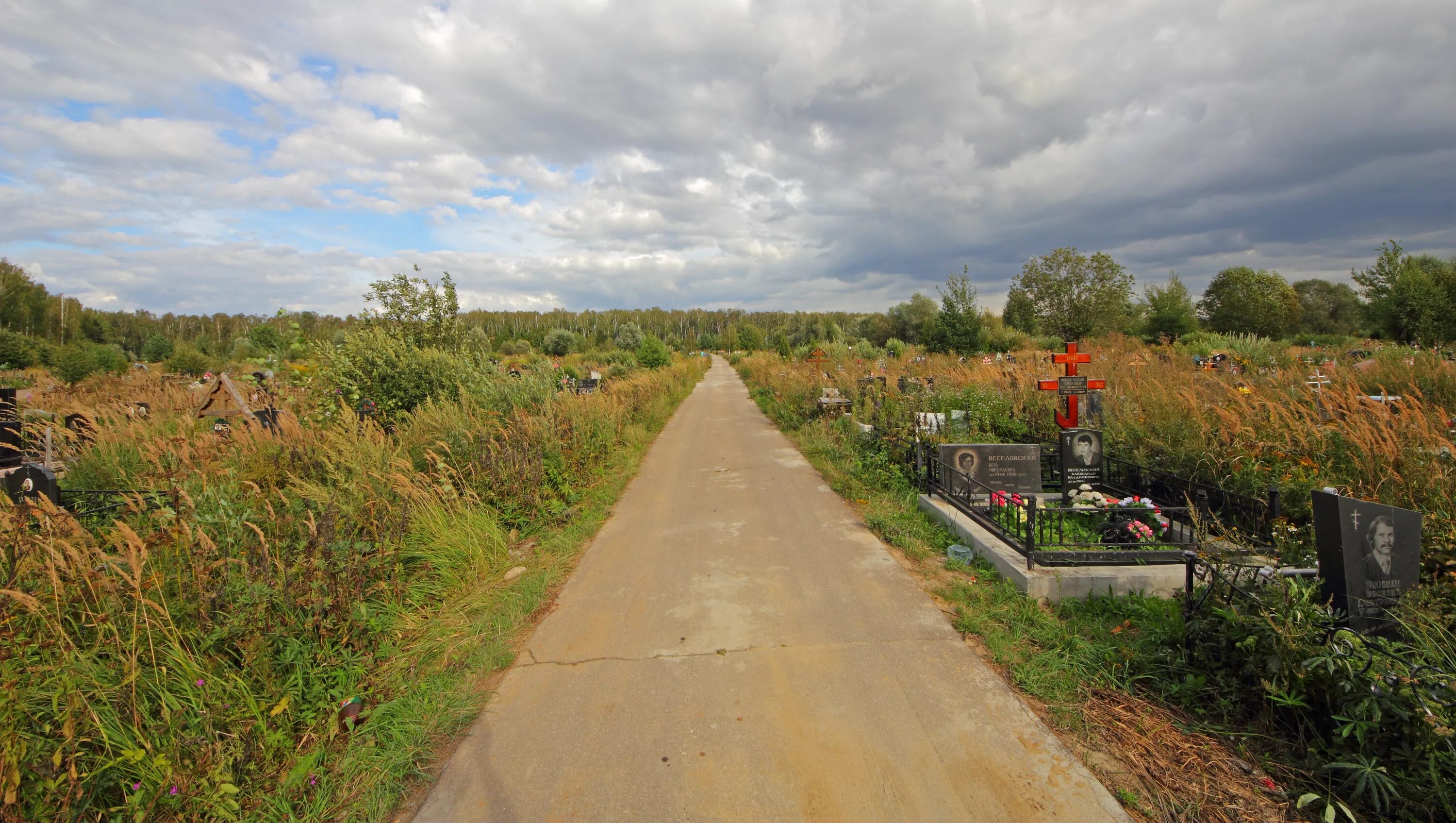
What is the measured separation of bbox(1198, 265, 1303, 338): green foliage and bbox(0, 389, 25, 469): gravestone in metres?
43.9

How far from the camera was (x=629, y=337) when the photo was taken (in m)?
53.5

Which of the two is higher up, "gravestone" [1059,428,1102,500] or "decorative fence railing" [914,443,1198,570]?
"gravestone" [1059,428,1102,500]

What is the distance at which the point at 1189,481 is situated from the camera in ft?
19.7

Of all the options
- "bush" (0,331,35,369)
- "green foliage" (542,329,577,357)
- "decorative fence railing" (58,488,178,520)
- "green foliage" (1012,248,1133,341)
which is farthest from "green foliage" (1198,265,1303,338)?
"bush" (0,331,35,369)

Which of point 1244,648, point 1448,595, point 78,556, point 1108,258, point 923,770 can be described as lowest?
point 923,770

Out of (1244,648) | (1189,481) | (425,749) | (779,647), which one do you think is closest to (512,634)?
(425,749)

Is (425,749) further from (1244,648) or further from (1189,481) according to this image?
(1189,481)

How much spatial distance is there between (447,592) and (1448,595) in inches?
262

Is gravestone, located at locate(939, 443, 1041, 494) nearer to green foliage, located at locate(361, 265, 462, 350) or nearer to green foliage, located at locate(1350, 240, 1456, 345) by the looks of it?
green foliage, located at locate(361, 265, 462, 350)

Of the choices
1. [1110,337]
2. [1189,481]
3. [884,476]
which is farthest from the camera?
[1110,337]

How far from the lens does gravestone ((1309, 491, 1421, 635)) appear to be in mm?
3150

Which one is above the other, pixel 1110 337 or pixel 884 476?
pixel 1110 337

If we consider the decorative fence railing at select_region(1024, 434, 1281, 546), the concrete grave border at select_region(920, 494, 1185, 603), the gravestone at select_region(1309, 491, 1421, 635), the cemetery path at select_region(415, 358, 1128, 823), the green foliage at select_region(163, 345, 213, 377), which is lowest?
the cemetery path at select_region(415, 358, 1128, 823)

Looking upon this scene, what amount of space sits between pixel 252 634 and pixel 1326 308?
75.4 metres
